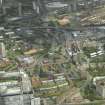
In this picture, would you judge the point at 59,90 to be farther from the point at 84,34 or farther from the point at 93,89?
the point at 84,34

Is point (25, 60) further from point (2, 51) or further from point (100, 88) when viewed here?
point (100, 88)

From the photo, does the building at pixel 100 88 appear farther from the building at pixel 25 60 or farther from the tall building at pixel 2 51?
the tall building at pixel 2 51

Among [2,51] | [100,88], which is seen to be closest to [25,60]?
[2,51]

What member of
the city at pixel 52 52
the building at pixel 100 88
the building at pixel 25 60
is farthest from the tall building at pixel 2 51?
the building at pixel 100 88

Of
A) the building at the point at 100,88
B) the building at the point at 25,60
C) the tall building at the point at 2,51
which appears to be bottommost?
the building at the point at 100,88

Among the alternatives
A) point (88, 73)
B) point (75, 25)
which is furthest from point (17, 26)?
point (88, 73)

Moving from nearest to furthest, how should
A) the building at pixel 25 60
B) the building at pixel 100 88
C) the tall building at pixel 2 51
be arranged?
the building at pixel 100 88
the building at pixel 25 60
the tall building at pixel 2 51

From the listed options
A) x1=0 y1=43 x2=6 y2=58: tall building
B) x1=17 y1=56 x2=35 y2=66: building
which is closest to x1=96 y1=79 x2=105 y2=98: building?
x1=17 y1=56 x2=35 y2=66: building

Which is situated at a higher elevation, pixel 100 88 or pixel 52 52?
pixel 52 52
